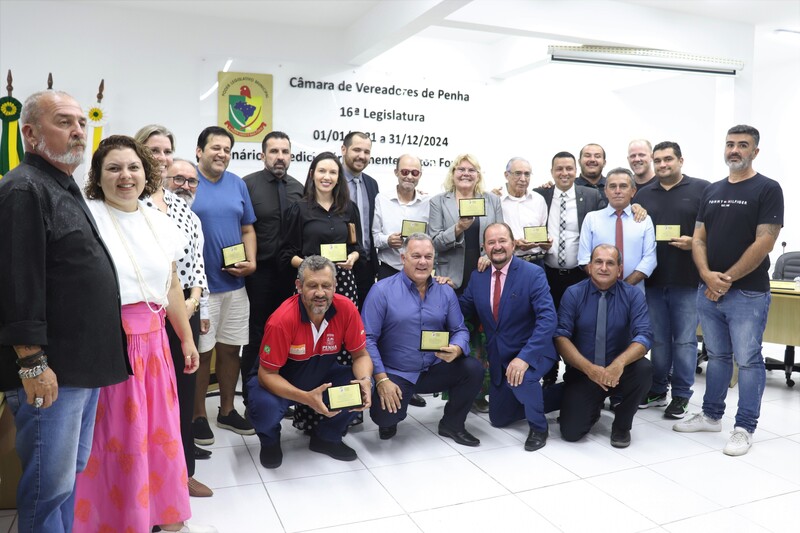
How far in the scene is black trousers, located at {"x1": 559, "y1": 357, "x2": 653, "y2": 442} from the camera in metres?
3.43

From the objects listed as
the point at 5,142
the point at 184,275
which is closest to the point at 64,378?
the point at 184,275

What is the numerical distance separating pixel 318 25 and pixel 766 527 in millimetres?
5270

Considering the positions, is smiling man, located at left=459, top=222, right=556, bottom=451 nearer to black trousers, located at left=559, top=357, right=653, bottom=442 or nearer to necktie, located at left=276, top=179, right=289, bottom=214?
black trousers, located at left=559, top=357, right=653, bottom=442

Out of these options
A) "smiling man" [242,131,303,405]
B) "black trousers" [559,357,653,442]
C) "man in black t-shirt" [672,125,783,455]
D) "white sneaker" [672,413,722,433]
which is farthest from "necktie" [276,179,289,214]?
"white sneaker" [672,413,722,433]

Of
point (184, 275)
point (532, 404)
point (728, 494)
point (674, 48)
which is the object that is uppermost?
point (674, 48)

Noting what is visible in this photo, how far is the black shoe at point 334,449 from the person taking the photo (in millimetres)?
3184

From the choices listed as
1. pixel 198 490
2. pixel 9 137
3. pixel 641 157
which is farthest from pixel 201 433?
pixel 641 157

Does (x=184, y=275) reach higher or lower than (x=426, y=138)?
lower

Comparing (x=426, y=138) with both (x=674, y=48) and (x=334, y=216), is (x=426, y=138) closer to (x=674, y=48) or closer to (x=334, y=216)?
(x=674, y=48)

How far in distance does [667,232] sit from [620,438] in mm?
1306

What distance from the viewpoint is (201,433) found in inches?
130

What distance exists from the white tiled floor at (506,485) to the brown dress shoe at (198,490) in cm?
3

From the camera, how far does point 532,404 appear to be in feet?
11.3

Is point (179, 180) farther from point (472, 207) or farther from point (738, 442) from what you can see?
point (738, 442)
